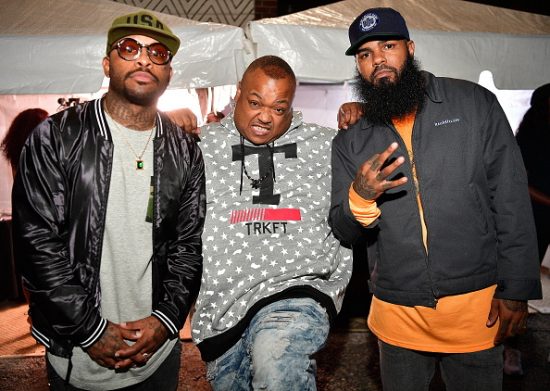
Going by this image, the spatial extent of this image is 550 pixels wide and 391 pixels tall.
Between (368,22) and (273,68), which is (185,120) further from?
(368,22)

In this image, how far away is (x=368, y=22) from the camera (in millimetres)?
2688

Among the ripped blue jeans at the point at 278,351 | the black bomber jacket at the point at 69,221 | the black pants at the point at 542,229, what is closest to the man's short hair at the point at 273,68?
the black bomber jacket at the point at 69,221

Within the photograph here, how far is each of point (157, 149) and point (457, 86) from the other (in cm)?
165

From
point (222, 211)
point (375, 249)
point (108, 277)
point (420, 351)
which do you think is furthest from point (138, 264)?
point (420, 351)

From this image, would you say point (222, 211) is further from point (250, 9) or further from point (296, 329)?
point (250, 9)

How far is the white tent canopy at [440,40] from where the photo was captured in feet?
13.9

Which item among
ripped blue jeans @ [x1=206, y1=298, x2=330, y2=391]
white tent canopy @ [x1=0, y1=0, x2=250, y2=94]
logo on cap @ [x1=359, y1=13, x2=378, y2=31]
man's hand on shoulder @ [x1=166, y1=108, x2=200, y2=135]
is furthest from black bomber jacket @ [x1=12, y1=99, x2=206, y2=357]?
white tent canopy @ [x1=0, y1=0, x2=250, y2=94]

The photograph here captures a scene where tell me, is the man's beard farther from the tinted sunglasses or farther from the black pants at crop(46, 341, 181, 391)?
the black pants at crop(46, 341, 181, 391)

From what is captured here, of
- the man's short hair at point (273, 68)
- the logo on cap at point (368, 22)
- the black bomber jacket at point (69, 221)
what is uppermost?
the logo on cap at point (368, 22)

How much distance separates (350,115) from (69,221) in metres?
1.70

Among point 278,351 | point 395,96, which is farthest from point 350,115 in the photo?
point 278,351

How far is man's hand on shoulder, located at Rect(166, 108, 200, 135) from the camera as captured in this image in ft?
9.39

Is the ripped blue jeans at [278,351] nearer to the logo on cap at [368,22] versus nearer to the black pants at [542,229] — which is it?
the logo on cap at [368,22]

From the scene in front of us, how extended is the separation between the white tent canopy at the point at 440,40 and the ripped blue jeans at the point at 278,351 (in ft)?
8.39
